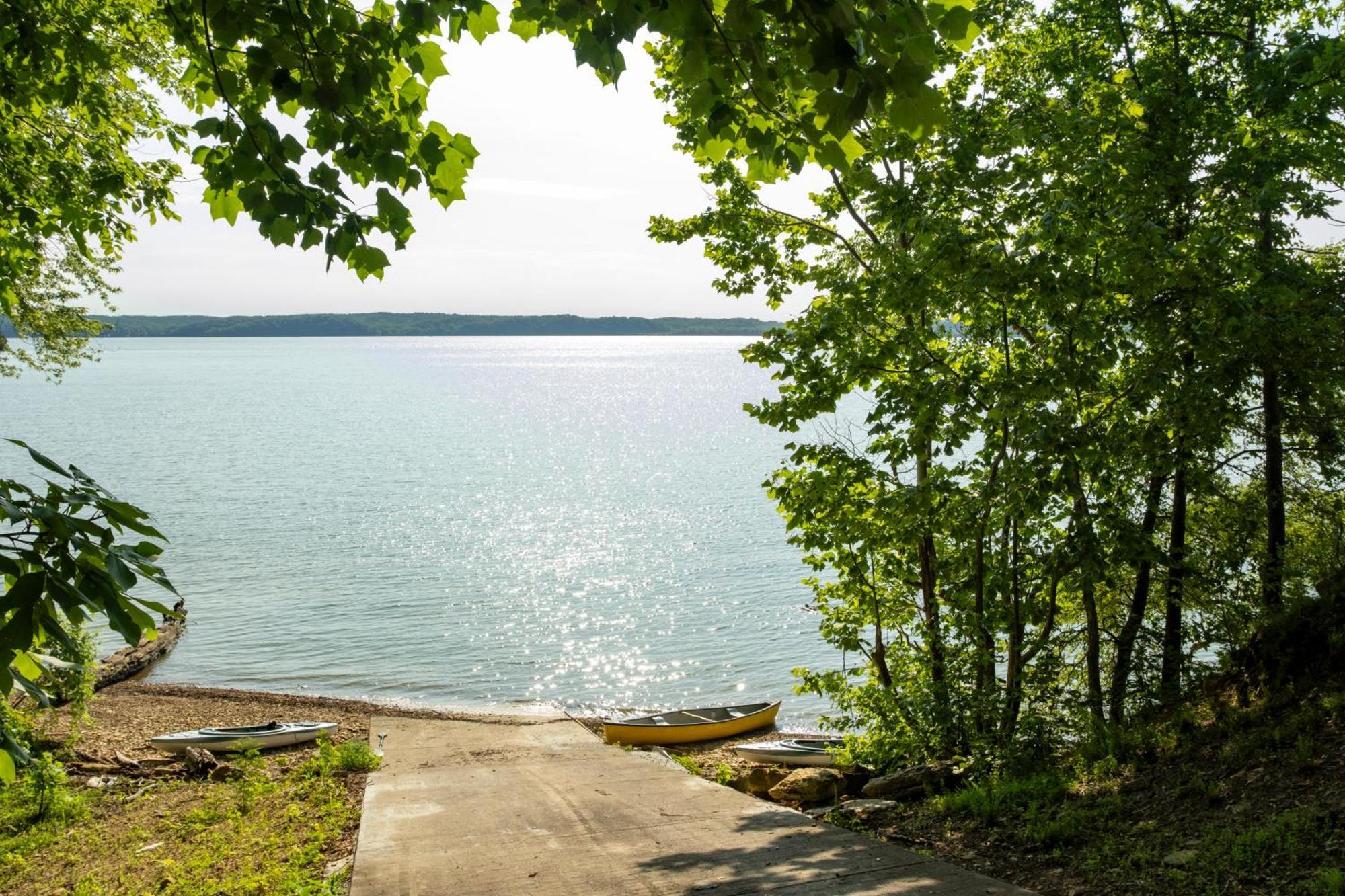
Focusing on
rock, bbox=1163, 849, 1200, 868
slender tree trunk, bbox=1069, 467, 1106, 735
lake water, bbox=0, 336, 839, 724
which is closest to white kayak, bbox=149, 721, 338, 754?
lake water, bbox=0, 336, 839, 724

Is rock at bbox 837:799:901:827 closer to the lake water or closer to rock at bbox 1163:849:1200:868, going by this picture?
rock at bbox 1163:849:1200:868

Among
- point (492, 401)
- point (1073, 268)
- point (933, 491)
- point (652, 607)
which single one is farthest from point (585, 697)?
point (492, 401)

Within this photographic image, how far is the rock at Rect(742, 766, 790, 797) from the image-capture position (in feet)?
32.8

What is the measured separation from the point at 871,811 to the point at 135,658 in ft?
67.6

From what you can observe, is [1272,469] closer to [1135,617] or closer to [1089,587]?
[1135,617]

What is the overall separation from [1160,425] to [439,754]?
822 cm

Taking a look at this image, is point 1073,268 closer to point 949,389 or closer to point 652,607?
point 949,389

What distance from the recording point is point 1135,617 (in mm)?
11438

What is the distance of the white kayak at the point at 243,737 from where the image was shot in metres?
13.4

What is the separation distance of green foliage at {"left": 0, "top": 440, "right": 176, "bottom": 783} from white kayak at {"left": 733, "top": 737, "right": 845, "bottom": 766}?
12736 millimetres

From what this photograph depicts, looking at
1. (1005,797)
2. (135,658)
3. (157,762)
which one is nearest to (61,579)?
(1005,797)

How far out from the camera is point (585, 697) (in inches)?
846

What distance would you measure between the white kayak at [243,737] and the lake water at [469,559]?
5.74m

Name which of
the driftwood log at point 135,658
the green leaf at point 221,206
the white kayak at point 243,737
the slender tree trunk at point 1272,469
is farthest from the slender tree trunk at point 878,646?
the driftwood log at point 135,658
